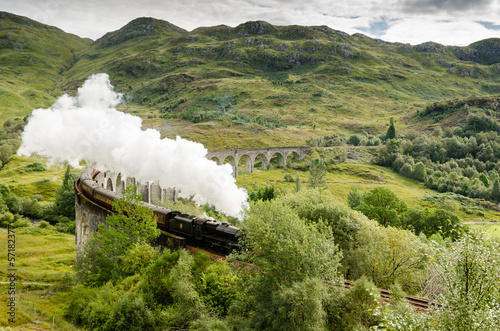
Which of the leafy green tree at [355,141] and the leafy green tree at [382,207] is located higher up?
the leafy green tree at [355,141]

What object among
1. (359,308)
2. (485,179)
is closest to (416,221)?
(359,308)

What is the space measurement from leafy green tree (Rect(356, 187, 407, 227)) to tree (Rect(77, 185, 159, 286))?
133 feet

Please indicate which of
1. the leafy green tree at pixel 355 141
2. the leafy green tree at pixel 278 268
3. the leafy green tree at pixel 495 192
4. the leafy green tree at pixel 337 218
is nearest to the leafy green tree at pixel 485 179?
the leafy green tree at pixel 495 192

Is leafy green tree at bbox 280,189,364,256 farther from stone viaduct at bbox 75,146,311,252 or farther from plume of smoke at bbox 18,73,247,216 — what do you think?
stone viaduct at bbox 75,146,311,252

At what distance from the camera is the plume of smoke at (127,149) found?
33656 mm

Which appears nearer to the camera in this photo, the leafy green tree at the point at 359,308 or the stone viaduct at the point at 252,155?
the leafy green tree at the point at 359,308

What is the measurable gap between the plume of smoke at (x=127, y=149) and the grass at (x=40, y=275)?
1555cm

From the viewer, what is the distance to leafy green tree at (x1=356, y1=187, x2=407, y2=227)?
54.1 metres

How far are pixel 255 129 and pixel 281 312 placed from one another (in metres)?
146

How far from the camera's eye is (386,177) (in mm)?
109750

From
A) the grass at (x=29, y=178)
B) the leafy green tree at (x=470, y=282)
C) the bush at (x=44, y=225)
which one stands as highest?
the leafy green tree at (x=470, y=282)

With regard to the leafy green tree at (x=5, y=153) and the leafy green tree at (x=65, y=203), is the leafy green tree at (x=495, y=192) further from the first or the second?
the leafy green tree at (x=5, y=153)

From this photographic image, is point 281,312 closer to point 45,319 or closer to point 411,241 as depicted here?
point 411,241

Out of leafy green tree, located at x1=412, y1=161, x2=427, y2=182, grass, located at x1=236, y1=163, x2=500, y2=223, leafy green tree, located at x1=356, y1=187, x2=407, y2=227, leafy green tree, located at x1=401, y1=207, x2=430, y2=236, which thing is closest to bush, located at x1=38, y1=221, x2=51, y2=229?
grass, located at x1=236, y1=163, x2=500, y2=223
